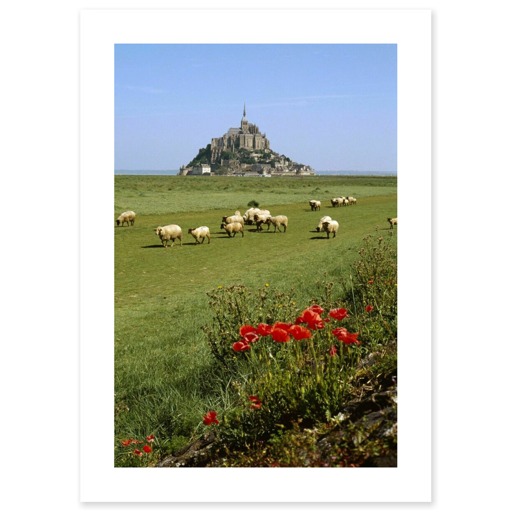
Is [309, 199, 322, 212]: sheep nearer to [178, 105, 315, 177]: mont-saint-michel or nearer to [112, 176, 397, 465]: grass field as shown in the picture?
[112, 176, 397, 465]: grass field

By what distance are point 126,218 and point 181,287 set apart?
1715 millimetres

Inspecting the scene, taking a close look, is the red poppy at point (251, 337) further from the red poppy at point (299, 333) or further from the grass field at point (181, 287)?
the grass field at point (181, 287)

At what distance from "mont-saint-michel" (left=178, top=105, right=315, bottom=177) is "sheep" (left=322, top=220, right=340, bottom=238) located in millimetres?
4672

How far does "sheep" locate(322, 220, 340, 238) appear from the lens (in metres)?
12.1

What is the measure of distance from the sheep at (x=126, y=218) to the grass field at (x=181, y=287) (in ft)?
0.46
